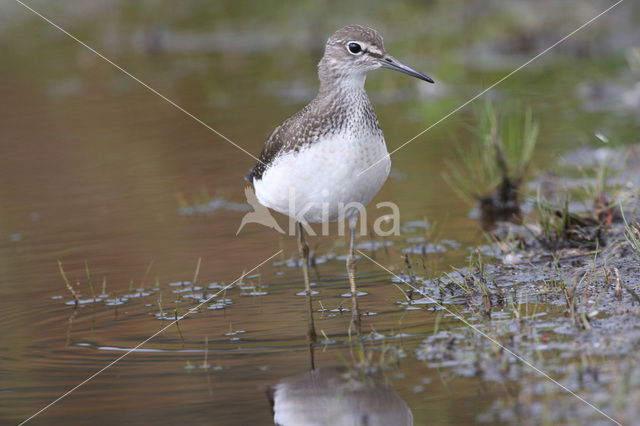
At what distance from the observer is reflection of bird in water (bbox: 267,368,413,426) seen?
453 cm

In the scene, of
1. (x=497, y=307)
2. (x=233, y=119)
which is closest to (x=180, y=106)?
(x=233, y=119)

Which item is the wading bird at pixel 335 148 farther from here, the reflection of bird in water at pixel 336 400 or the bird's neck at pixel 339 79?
the reflection of bird in water at pixel 336 400

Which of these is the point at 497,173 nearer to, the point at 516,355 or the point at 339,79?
the point at 339,79

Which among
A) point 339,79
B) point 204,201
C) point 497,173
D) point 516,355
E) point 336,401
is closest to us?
point 336,401

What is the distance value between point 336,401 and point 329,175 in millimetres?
1881

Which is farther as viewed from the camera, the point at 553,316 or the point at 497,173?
the point at 497,173

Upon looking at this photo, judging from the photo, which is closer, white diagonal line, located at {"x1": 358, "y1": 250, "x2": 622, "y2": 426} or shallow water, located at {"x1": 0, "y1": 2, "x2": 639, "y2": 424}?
white diagonal line, located at {"x1": 358, "y1": 250, "x2": 622, "y2": 426}

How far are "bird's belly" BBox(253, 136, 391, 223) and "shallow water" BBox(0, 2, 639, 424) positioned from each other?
2.49 feet

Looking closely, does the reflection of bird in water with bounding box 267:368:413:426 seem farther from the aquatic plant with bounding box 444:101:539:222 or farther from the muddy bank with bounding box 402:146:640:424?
the aquatic plant with bounding box 444:101:539:222

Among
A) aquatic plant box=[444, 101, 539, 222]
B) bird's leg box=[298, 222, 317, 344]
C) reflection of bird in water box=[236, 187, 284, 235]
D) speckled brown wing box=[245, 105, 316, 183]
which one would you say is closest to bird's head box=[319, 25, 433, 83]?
speckled brown wing box=[245, 105, 316, 183]

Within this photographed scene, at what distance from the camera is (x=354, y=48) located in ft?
21.6

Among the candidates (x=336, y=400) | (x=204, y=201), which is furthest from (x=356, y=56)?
(x=204, y=201)

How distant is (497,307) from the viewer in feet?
19.3

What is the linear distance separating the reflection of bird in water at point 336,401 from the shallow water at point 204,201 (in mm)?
94
